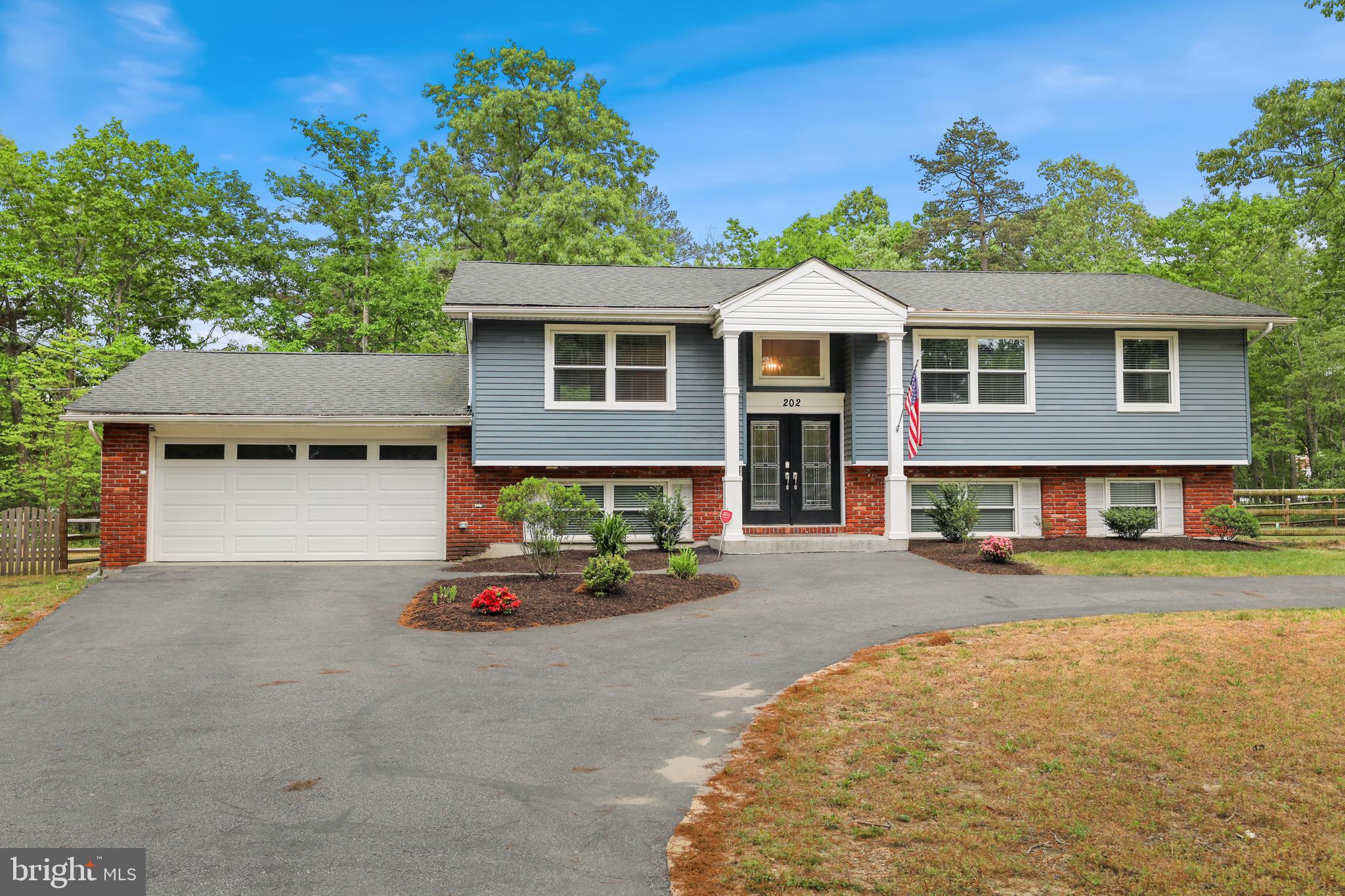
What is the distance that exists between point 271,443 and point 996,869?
15.1 meters

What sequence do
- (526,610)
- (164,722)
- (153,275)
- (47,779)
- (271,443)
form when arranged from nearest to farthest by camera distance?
(47,779) < (164,722) < (526,610) < (271,443) < (153,275)

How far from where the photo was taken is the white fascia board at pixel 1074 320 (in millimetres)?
16234

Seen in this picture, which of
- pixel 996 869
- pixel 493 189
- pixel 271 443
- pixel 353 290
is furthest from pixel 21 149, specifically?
pixel 996 869

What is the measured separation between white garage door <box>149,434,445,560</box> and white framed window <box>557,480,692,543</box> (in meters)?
2.80

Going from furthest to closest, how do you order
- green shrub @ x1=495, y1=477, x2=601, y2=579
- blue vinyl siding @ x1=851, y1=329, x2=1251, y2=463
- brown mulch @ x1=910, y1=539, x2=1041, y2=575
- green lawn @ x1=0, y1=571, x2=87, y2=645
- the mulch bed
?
blue vinyl siding @ x1=851, y1=329, x2=1251, y2=463 → the mulch bed → brown mulch @ x1=910, y1=539, x2=1041, y2=575 → green shrub @ x1=495, y1=477, x2=601, y2=579 → green lawn @ x1=0, y1=571, x2=87, y2=645

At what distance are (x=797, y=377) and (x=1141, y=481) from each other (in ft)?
24.6

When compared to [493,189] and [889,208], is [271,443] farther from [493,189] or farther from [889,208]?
[889,208]

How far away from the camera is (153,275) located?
28938 mm

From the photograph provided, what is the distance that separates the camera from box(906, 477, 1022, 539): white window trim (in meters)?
16.9

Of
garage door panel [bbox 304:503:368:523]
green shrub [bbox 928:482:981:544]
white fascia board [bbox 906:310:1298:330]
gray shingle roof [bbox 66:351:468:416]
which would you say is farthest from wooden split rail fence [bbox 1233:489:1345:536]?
garage door panel [bbox 304:503:368:523]

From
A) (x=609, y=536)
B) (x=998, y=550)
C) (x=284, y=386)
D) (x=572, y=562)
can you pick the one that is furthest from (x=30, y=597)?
(x=998, y=550)

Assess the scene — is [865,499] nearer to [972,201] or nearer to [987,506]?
[987,506]

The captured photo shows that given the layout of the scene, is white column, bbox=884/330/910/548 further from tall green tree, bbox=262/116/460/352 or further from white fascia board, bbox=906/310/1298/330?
tall green tree, bbox=262/116/460/352

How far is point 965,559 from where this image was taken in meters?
13.4
